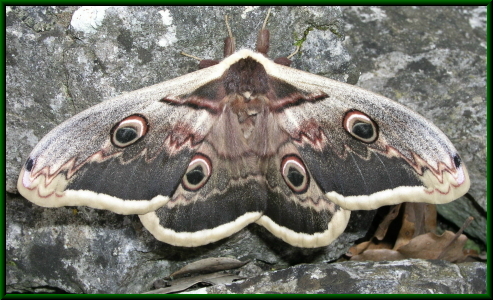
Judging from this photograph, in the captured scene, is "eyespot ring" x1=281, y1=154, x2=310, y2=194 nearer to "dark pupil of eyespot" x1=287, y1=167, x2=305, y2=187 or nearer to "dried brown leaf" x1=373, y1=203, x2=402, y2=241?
"dark pupil of eyespot" x1=287, y1=167, x2=305, y2=187

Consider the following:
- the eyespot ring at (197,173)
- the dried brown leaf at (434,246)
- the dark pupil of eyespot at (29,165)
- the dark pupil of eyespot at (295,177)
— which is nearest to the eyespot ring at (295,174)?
the dark pupil of eyespot at (295,177)

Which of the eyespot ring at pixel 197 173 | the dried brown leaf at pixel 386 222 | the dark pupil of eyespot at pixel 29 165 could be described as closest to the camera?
the dark pupil of eyespot at pixel 29 165

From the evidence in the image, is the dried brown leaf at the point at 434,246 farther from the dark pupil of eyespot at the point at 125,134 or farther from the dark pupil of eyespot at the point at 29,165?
the dark pupil of eyespot at the point at 29,165

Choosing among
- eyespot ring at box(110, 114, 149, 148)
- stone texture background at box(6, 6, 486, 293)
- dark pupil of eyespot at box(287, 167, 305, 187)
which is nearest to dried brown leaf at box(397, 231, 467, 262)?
stone texture background at box(6, 6, 486, 293)

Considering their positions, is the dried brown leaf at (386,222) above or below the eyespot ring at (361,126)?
below

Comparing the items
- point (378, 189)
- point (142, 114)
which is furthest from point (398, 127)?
point (142, 114)

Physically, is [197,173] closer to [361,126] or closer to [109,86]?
[109,86]

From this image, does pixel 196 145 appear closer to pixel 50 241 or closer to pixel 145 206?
pixel 145 206
